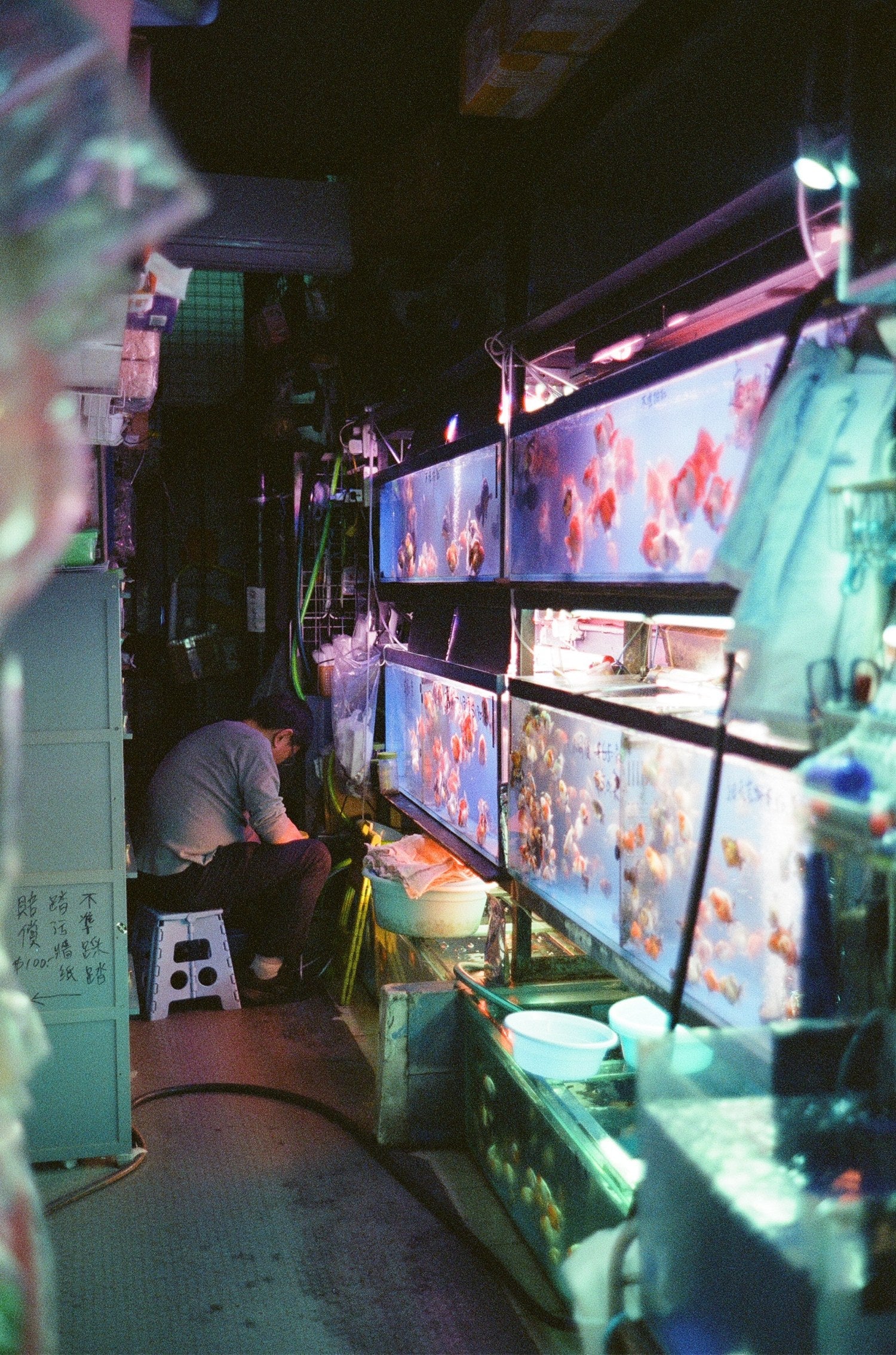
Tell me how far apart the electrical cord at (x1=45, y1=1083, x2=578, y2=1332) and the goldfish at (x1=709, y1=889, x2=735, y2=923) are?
1639 mm

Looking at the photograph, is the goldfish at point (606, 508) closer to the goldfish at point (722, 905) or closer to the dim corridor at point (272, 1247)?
the goldfish at point (722, 905)

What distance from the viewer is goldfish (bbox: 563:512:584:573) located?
377cm

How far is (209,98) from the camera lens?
536 centimetres

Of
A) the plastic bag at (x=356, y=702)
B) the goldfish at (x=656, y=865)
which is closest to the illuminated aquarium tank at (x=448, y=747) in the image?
the plastic bag at (x=356, y=702)

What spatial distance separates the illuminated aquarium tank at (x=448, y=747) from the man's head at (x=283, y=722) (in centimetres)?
76

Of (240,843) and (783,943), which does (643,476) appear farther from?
(240,843)

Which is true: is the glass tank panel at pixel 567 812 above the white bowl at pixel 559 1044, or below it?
above

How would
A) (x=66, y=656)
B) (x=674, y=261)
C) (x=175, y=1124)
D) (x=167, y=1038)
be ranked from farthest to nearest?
(x=167, y=1038) → (x=175, y=1124) → (x=66, y=656) → (x=674, y=261)

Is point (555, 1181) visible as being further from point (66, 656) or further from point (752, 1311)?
point (66, 656)

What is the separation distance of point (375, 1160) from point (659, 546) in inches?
121

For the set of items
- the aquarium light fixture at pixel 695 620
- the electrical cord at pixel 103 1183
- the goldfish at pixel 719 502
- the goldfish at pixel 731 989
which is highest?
the goldfish at pixel 719 502

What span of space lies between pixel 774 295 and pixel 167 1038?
16.5ft

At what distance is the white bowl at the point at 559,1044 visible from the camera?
3.83 meters

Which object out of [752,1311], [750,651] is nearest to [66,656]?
[750,651]
